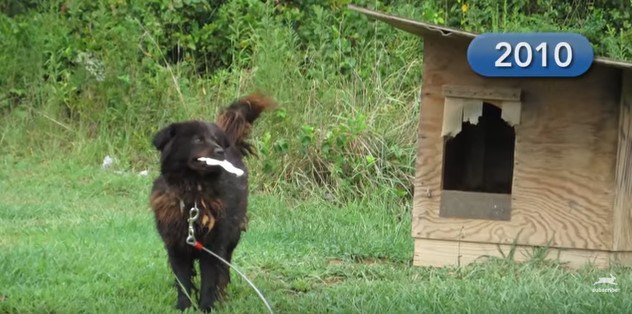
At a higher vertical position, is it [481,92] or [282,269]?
[481,92]

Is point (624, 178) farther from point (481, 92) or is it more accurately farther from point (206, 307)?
point (206, 307)

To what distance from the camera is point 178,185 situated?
625cm

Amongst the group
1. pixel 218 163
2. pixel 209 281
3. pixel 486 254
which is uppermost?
pixel 218 163

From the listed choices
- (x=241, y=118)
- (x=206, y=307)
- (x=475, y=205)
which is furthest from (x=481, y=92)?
(x=206, y=307)

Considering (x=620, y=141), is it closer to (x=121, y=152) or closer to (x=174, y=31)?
(x=121, y=152)

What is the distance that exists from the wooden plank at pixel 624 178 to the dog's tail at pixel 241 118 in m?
2.28

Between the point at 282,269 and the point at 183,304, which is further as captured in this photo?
the point at 282,269

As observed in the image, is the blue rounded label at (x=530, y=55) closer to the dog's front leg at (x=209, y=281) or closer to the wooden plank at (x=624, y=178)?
the wooden plank at (x=624, y=178)

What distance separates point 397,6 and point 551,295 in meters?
7.40

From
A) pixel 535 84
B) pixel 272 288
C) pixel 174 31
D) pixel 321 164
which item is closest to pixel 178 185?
pixel 272 288

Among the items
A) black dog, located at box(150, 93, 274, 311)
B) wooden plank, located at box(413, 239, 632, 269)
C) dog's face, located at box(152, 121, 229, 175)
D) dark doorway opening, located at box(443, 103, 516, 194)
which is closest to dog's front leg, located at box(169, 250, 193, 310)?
black dog, located at box(150, 93, 274, 311)

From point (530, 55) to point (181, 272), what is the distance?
8.32 feet

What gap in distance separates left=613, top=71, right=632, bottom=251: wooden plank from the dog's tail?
2.28 metres

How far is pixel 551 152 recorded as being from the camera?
750 cm
